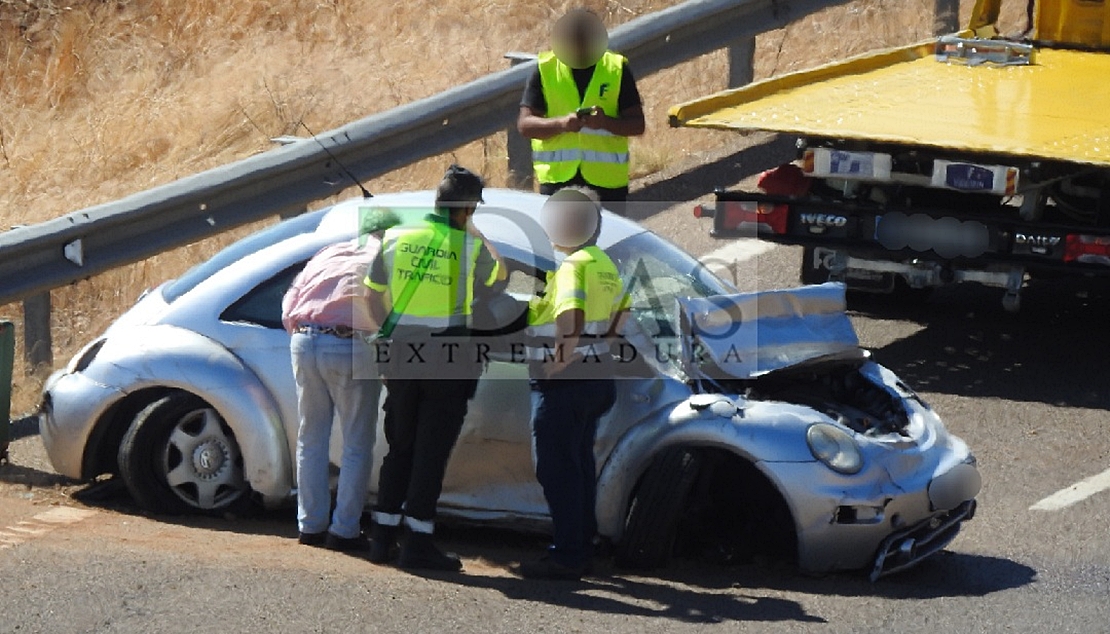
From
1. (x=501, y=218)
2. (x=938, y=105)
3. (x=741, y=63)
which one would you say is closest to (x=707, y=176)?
(x=741, y=63)

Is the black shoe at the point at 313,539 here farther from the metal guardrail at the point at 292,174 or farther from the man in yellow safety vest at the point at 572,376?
the metal guardrail at the point at 292,174

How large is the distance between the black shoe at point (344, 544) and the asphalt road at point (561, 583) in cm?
7

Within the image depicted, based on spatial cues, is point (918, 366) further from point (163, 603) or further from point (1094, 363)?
point (163, 603)

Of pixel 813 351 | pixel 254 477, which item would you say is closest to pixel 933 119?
pixel 813 351

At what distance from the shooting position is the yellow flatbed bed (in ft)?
31.7

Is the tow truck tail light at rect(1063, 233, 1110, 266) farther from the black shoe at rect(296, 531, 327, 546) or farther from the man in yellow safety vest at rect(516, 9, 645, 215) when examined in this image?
the black shoe at rect(296, 531, 327, 546)

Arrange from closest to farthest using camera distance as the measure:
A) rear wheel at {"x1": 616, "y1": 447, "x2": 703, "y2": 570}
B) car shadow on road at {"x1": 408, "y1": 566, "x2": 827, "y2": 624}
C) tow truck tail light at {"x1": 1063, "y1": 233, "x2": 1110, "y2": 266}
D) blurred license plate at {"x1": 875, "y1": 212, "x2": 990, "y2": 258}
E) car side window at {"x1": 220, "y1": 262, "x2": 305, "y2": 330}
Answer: car shadow on road at {"x1": 408, "y1": 566, "x2": 827, "y2": 624}
rear wheel at {"x1": 616, "y1": 447, "x2": 703, "y2": 570}
car side window at {"x1": 220, "y1": 262, "x2": 305, "y2": 330}
tow truck tail light at {"x1": 1063, "y1": 233, "x2": 1110, "y2": 266}
blurred license plate at {"x1": 875, "y1": 212, "x2": 990, "y2": 258}

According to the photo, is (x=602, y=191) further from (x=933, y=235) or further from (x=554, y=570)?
(x=554, y=570)

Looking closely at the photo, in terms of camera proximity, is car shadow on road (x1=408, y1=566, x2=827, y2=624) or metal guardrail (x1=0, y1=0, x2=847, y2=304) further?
metal guardrail (x1=0, y1=0, x2=847, y2=304)

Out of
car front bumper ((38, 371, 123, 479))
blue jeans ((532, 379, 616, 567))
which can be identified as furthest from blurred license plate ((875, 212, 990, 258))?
car front bumper ((38, 371, 123, 479))

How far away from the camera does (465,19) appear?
1700 cm

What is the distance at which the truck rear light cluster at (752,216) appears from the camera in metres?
10.3

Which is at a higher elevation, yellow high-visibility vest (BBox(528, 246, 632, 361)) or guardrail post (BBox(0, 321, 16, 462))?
yellow high-visibility vest (BBox(528, 246, 632, 361))

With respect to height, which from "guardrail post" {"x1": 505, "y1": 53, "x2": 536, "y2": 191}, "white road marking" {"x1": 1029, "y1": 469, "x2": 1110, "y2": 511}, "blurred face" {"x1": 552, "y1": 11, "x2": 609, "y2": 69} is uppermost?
"blurred face" {"x1": 552, "y1": 11, "x2": 609, "y2": 69}
